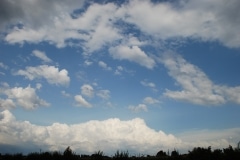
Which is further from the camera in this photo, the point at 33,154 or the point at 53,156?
the point at 33,154

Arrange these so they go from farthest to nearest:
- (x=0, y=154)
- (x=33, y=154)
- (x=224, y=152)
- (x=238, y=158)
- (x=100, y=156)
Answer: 1. (x=0, y=154)
2. (x=33, y=154)
3. (x=100, y=156)
4. (x=224, y=152)
5. (x=238, y=158)

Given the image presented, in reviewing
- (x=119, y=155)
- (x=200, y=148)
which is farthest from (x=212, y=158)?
(x=119, y=155)

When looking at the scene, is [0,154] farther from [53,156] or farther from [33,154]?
[53,156]

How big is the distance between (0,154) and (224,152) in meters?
33.8

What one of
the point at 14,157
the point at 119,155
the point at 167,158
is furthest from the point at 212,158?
the point at 14,157

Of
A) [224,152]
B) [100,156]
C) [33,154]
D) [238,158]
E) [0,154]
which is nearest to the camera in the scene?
[238,158]

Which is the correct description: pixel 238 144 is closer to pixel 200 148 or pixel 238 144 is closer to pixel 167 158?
pixel 200 148

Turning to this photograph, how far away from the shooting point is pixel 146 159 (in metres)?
39.5

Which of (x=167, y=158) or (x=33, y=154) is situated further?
(x=33, y=154)

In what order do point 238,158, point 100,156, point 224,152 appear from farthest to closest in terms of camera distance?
point 100,156 → point 224,152 → point 238,158

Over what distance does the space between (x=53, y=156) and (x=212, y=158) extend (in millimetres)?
19184

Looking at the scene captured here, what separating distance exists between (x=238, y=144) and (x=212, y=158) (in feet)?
15.0

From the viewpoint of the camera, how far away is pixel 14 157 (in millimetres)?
47062

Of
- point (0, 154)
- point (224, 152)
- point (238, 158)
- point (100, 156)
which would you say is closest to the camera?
point (238, 158)
